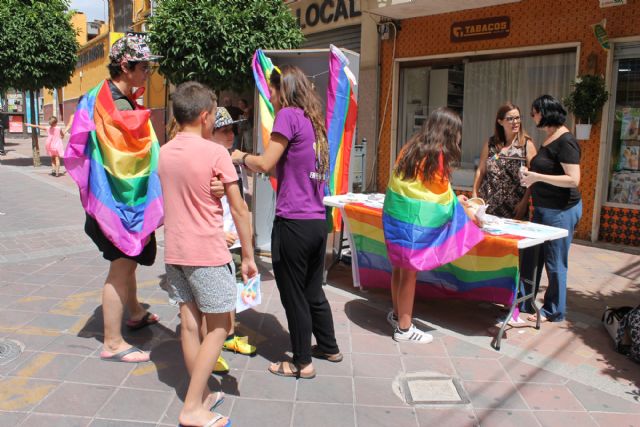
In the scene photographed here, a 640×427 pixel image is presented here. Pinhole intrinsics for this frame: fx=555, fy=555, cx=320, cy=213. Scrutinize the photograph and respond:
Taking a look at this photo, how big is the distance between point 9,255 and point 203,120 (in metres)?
4.51

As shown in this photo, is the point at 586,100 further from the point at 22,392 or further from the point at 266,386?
the point at 22,392

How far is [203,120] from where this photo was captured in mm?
2830

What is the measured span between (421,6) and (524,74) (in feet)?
6.70

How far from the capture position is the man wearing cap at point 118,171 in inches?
→ 134

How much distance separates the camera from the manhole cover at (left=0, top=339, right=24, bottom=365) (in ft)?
11.8

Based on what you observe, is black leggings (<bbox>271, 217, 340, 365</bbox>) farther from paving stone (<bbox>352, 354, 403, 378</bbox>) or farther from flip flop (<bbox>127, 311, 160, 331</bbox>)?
flip flop (<bbox>127, 311, 160, 331</bbox>)

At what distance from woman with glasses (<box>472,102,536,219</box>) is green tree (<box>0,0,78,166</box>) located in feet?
44.6

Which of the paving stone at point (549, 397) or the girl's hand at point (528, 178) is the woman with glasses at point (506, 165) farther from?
the paving stone at point (549, 397)

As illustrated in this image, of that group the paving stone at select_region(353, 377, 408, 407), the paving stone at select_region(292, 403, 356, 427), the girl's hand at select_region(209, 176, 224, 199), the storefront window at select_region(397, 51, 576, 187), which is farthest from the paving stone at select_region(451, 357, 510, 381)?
the storefront window at select_region(397, 51, 576, 187)

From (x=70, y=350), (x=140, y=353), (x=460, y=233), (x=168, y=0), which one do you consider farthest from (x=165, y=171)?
(x=168, y=0)

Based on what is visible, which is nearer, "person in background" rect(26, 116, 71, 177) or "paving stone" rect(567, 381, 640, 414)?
"paving stone" rect(567, 381, 640, 414)

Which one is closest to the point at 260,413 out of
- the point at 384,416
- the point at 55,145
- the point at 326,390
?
the point at 326,390

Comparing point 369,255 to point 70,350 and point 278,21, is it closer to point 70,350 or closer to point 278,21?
point 70,350

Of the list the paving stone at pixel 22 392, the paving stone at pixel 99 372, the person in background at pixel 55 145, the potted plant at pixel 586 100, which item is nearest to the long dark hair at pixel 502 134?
the potted plant at pixel 586 100
